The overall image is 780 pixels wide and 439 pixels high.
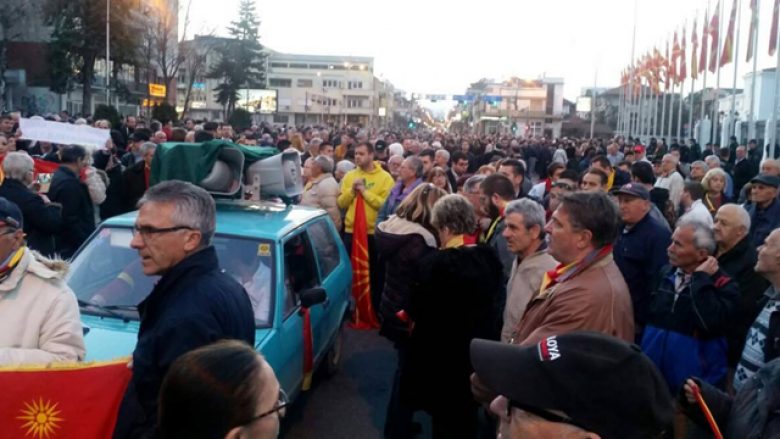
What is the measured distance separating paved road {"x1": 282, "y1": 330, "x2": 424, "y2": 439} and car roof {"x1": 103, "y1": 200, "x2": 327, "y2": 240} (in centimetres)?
158

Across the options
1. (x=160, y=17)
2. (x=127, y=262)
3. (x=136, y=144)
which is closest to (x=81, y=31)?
(x=160, y=17)

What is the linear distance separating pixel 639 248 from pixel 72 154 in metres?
5.59

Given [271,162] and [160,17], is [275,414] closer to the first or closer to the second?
[271,162]

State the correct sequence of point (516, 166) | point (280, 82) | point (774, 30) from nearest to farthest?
point (516, 166) → point (774, 30) → point (280, 82)

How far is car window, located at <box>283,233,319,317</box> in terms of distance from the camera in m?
5.64

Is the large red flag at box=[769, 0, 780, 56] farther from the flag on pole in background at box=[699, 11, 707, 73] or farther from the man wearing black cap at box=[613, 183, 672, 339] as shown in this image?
the man wearing black cap at box=[613, 183, 672, 339]

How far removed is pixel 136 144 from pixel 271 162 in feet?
16.1

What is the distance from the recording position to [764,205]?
8352 millimetres

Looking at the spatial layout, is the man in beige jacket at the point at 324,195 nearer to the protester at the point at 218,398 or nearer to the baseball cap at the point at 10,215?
the baseball cap at the point at 10,215

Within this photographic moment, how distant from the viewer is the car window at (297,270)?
18.5ft

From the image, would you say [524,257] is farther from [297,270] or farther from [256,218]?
[256,218]

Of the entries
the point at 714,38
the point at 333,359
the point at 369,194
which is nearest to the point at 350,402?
the point at 333,359

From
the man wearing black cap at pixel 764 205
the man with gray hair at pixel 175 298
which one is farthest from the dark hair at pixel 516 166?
the man with gray hair at pixel 175 298

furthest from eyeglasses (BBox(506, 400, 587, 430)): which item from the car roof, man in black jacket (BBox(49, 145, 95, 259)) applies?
man in black jacket (BBox(49, 145, 95, 259))
